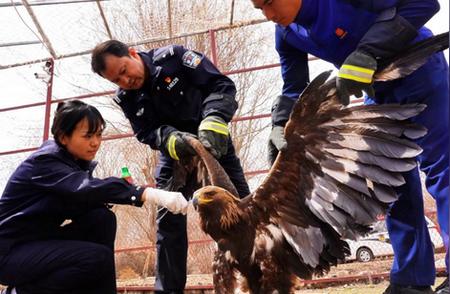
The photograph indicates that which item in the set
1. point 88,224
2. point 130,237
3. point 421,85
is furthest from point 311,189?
point 130,237

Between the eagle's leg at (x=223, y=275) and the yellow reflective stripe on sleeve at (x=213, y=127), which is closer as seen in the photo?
the eagle's leg at (x=223, y=275)

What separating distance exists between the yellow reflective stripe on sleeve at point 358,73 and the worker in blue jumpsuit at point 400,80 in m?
0.02

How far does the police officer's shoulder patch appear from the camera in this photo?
317 centimetres

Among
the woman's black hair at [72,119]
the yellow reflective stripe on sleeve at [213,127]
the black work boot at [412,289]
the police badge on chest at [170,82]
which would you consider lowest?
the black work boot at [412,289]

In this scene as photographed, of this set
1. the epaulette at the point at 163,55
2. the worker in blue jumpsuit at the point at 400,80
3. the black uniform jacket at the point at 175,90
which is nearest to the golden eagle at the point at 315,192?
the worker in blue jumpsuit at the point at 400,80

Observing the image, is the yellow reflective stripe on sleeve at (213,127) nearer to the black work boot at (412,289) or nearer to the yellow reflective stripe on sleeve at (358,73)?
the yellow reflective stripe on sleeve at (358,73)

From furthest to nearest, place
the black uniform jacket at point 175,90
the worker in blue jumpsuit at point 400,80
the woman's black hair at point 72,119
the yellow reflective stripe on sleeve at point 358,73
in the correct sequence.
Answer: the black uniform jacket at point 175,90
the woman's black hair at point 72,119
the worker in blue jumpsuit at point 400,80
the yellow reflective stripe on sleeve at point 358,73

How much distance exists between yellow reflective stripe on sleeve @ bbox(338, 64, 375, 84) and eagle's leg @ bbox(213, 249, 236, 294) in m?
1.11

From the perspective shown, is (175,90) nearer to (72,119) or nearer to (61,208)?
(72,119)

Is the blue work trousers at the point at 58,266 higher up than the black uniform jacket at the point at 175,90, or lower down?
lower down

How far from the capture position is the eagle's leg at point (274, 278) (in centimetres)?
243

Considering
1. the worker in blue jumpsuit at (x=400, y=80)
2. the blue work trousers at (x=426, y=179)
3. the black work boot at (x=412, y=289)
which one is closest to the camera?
the worker in blue jumpsuit at (x=400, y=80)

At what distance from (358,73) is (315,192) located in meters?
0.63

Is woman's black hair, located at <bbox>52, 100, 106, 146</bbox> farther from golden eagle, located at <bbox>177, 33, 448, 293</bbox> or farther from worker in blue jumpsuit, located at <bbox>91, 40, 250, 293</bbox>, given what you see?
golden eagle, located at <bbox>177, 33, 448, 293</bbox>
